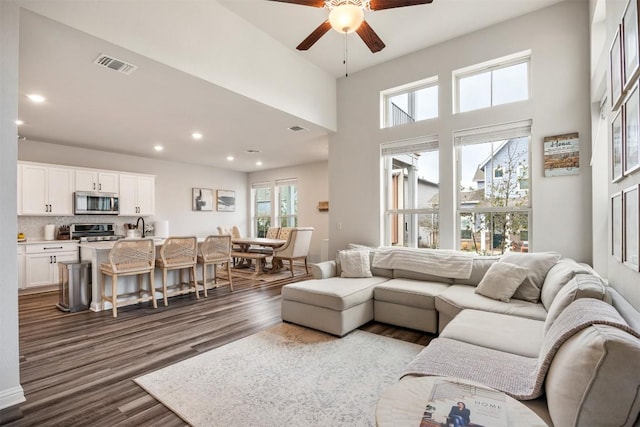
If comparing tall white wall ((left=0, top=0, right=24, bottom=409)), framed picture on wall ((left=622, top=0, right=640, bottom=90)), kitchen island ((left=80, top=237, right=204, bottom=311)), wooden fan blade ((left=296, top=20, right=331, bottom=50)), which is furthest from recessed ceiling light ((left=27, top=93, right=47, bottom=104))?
framed picture on wall ((left=622, top=0, right=640, bottom=90))

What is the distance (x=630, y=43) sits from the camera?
1503 millimetres

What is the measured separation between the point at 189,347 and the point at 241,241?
405 centimetres

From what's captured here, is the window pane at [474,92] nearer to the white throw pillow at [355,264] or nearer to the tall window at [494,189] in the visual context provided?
the tall window at [494,189]

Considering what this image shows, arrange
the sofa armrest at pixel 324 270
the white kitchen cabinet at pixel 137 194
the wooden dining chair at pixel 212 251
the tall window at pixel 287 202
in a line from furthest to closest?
1. the tall window at pixel 287 202
2. the white kitchen cabinet at pixel 137 194
3. the wooden dining chair at pixel 212 251
4. the sofa armrest at pixel 324 270

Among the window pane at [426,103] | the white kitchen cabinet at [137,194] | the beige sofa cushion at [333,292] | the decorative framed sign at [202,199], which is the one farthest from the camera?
the decorative framed sign at [202,199]

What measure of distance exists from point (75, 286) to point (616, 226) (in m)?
5.47

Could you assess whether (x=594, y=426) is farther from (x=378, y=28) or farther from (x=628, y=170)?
(x=378, y=28)

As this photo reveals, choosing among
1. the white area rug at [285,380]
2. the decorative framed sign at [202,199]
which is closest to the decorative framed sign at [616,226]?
the white area rug at [285,380]

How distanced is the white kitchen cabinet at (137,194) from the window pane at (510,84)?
676 cm

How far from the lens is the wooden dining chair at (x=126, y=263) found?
12.6ft

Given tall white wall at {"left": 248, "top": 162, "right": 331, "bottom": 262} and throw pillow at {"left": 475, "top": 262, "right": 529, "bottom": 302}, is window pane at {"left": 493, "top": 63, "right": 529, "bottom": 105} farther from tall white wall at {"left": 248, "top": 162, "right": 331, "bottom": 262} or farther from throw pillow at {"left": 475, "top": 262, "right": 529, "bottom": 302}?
tall white wall at {"left": 248, "top": 162, "right": 331, "bottom": 262}

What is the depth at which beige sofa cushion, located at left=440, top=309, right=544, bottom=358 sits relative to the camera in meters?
1.93

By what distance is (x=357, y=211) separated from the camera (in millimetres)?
4852

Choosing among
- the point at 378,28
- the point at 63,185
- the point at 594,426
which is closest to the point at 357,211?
the point at 378,28
